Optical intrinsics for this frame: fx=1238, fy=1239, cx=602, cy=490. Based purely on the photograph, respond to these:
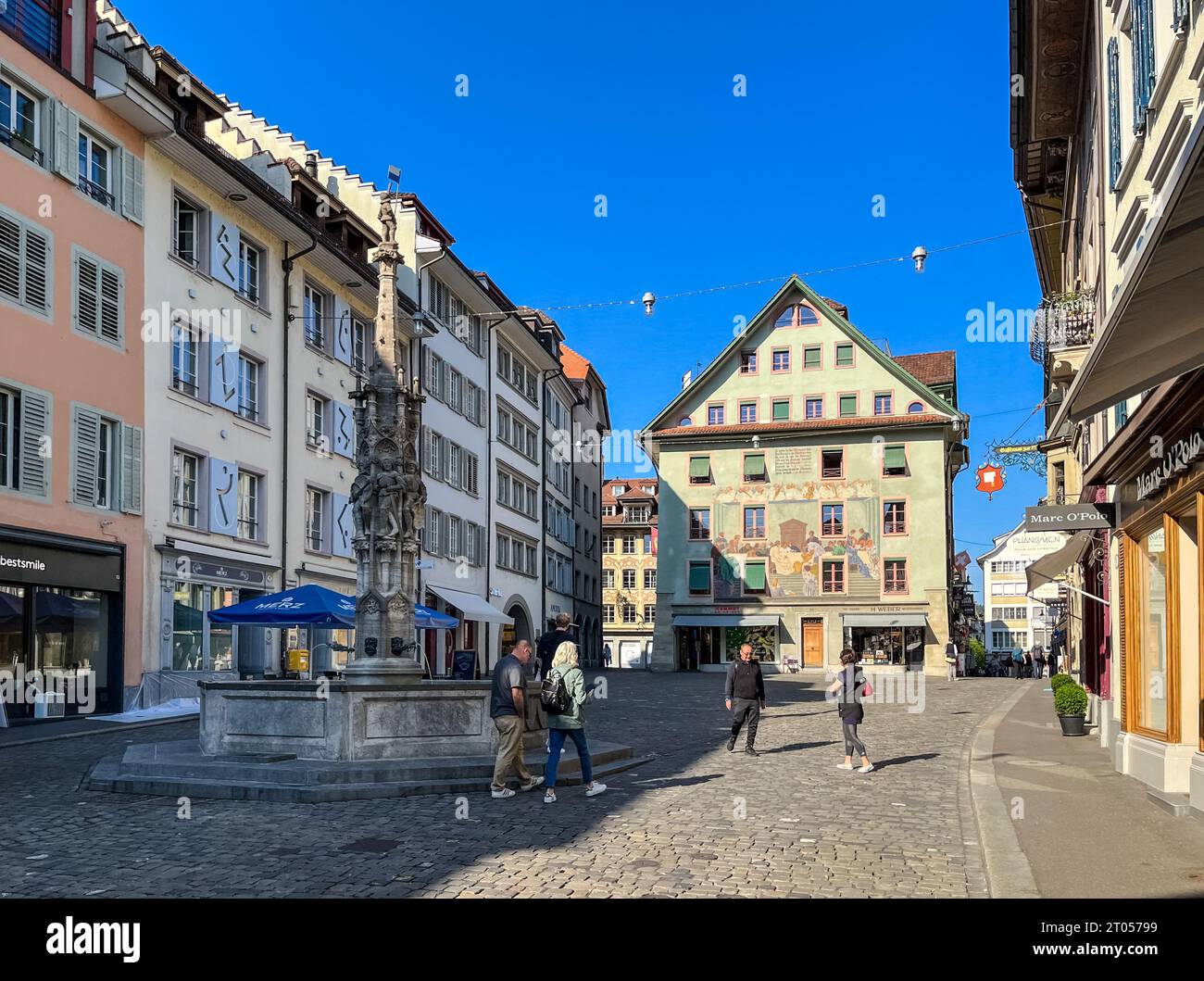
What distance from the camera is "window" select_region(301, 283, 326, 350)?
33312mm

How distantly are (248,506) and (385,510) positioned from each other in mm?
14965

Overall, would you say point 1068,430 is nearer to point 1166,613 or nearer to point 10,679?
point 1166,613

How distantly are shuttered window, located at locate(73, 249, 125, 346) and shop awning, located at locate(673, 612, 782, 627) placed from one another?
122 feet

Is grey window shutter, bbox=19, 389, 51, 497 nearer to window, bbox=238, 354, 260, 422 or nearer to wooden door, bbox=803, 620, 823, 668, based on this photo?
window, bbox=238, 354, 260, 422

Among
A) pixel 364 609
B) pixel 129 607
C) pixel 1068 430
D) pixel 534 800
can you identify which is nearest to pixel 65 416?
pixel 129 607

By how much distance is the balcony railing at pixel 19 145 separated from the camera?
22.1m

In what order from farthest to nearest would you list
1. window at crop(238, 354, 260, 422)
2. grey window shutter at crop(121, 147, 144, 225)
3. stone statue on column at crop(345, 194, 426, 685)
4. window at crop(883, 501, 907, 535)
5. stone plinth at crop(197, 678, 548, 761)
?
window at crop(883, 501, 907, 535), window at crop(238, 354, 260, 422), grey window shutter at crop(121, 147, 144, 225), stone statue on column at crop(345, 194, 426, 685), stone plinth at crop(197, 678, 548, 761)

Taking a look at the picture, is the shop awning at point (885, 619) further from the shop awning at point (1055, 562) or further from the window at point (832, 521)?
the shop awning at point (1055, 562)

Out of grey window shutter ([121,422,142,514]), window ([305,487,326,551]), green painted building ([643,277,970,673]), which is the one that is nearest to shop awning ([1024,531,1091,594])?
grey window shutter ([121,422,142,514])

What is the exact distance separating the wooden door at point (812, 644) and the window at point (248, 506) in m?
32.2

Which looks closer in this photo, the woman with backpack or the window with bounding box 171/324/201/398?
the woman with backpack

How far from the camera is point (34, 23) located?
75.8 feet

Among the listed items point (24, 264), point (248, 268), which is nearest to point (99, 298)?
point (24, 264)

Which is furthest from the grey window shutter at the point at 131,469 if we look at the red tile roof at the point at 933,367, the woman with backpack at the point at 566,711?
the red tile roof at the point at 933,367
